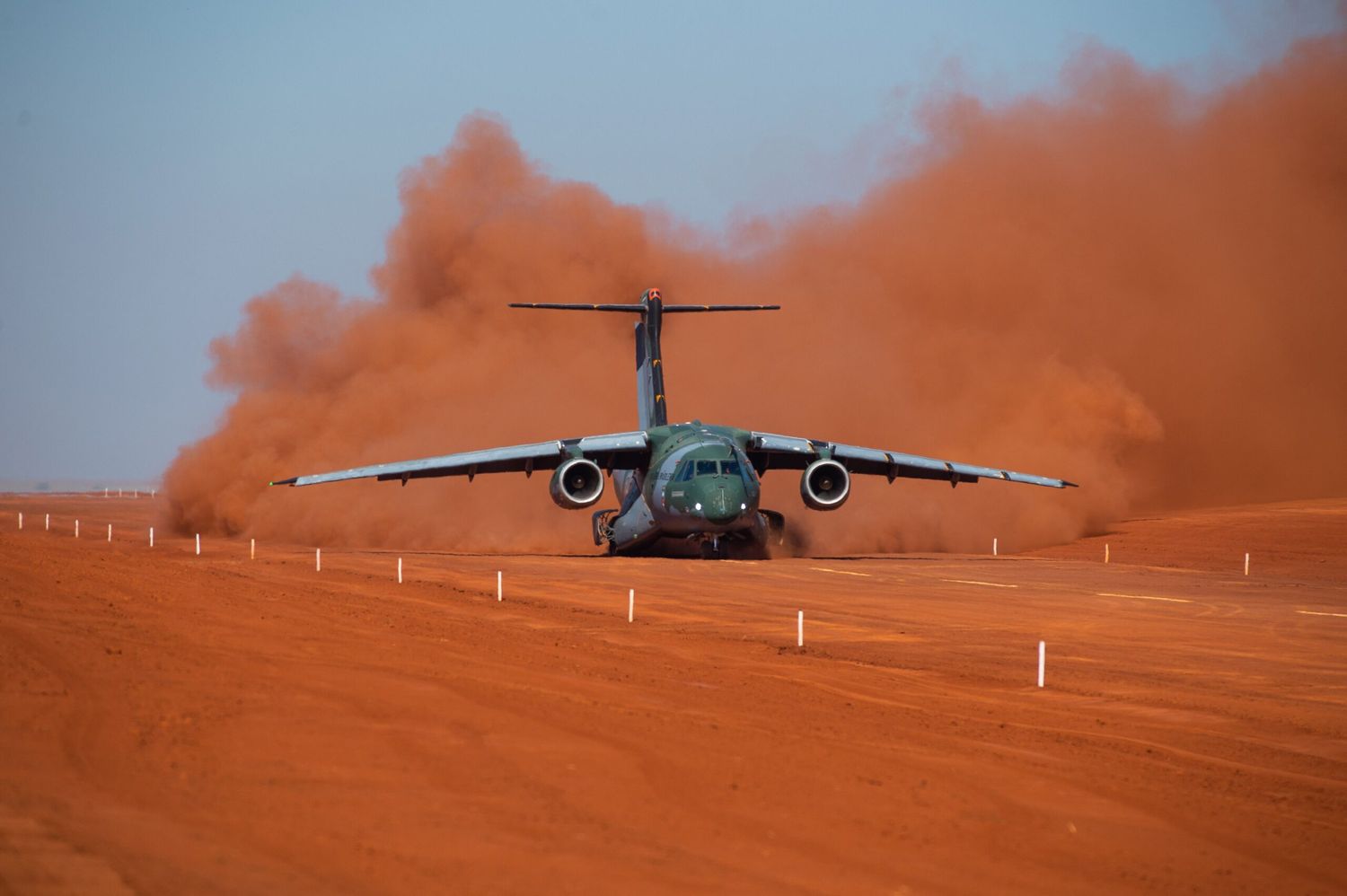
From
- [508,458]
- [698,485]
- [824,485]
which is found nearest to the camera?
[698,485]

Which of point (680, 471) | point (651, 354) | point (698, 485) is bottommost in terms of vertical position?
point (698, 485)

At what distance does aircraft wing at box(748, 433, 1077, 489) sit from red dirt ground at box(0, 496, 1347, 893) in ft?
41.9

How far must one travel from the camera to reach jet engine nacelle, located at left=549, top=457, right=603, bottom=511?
3078cm

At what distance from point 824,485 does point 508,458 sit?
6728mm

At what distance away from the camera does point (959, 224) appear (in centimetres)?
5906

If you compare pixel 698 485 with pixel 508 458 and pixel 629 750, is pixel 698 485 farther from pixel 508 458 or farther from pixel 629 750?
pixel 629 750

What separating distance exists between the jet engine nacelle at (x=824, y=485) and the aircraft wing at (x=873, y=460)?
2.02 feet

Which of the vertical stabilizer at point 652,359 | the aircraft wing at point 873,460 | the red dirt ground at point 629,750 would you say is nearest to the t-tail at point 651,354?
the vertical stabilizer at point 652,359

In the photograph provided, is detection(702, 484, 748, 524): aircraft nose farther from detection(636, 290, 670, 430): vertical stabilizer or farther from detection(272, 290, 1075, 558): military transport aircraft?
detection(636, 290, 670, 430): vertical stabilizer

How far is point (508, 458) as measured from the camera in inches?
1255

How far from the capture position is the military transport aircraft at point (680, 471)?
29.7m

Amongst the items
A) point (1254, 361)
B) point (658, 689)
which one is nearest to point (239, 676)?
point (658, 689)

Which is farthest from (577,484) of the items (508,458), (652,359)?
(652,359)

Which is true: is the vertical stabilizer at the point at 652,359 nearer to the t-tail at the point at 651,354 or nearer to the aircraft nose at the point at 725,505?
the t-tail at the point at 651,354
